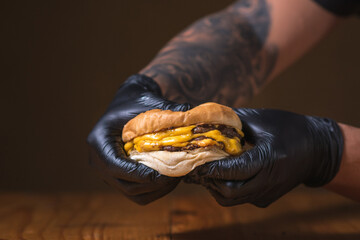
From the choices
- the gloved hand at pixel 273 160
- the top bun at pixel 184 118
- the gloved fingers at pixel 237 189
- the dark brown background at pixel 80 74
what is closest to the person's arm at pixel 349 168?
the gloved hand at pixel 273 160

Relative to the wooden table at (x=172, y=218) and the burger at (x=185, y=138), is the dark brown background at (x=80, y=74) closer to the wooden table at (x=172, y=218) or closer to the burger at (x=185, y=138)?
the wooden table at (x=172, y=218)

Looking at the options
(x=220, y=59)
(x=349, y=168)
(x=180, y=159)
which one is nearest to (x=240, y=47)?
(x=220, y=59)

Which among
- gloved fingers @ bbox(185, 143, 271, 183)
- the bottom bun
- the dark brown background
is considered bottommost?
the dark brown background

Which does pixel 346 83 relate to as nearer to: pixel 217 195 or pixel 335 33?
pixel 335 33

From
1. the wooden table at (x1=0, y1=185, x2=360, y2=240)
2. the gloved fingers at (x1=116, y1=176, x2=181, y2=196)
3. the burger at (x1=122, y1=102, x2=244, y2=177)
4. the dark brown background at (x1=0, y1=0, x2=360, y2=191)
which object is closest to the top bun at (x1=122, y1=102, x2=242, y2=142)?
the burger at (x1=122, y1=102, x2=244, y2=177)

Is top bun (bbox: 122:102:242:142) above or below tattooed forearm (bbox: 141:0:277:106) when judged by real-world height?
above

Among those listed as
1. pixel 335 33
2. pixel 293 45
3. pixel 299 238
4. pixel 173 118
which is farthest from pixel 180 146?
pixel 335 33

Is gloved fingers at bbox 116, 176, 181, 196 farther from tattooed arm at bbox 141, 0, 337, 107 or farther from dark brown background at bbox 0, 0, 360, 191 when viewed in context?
dark brown background at bbox 0, 0, 360, 191
